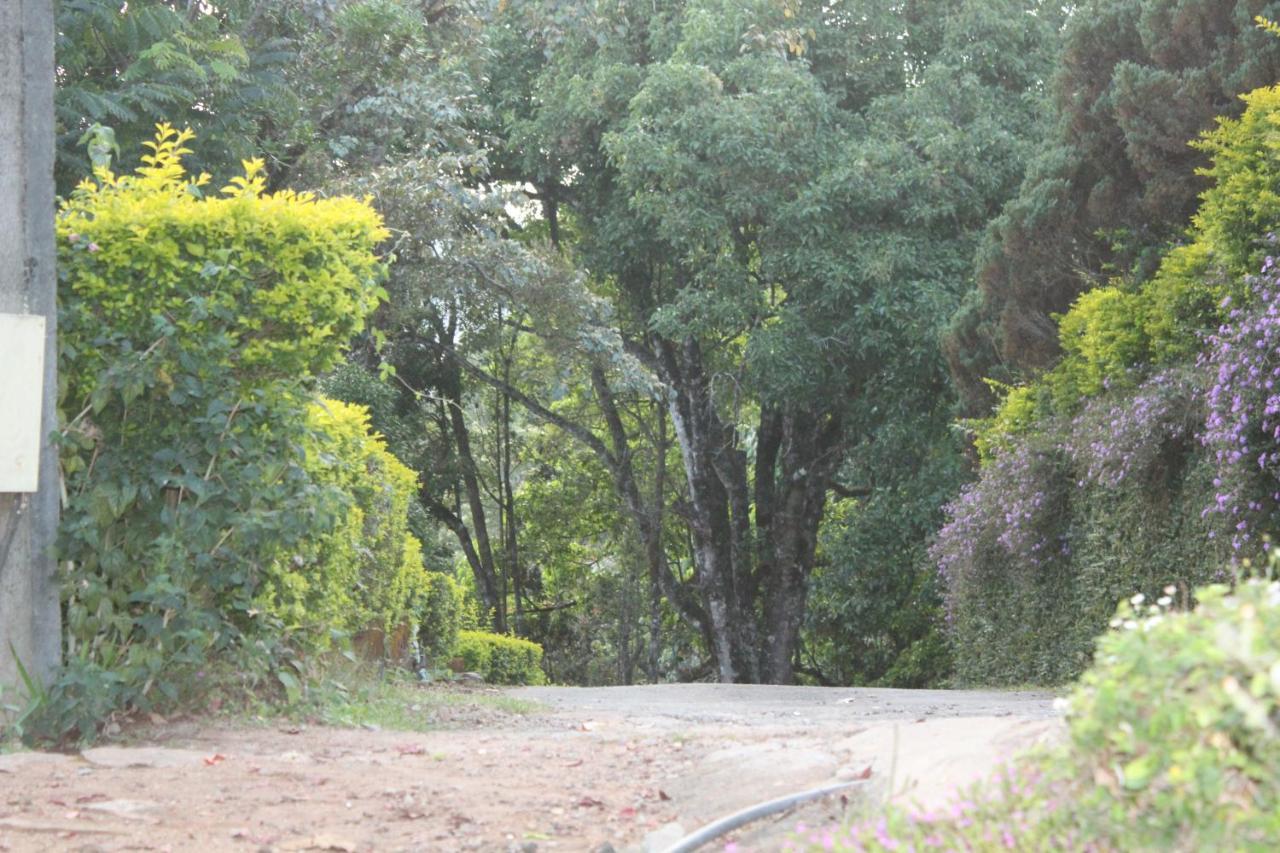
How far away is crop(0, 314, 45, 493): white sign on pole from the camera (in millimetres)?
6457

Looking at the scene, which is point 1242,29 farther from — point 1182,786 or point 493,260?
point 1182,786

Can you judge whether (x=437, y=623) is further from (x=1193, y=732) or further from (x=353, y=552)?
(x=1193, y=732)

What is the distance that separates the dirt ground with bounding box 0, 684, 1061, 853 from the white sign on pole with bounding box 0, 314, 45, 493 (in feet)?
4.07

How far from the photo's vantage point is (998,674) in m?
15.5

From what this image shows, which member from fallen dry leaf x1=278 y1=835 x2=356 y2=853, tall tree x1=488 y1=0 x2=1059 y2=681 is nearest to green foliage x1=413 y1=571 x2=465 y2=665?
tall tree x1=488 y1=0 x2=1059 y2=681

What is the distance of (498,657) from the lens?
18.5 metres

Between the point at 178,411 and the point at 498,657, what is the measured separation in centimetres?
1191

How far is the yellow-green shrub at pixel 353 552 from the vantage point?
26.0ft

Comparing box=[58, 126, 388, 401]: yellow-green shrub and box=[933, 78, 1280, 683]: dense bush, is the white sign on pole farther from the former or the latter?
box=[933, 78, 1280, 683]: dense bush

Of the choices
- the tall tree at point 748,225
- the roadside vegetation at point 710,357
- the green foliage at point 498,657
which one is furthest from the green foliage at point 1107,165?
the green foliage at point 498,657

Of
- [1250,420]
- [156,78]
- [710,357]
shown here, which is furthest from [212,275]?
[710,357]

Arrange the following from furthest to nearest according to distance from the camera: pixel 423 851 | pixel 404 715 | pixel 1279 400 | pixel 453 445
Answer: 1. pixel 453 445
2. pixel 1279 400
3. pixel 404 715
4. pixel 423 851

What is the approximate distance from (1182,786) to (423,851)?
97.0 inches

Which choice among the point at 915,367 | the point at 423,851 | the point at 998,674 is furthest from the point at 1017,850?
the point at 915,367
